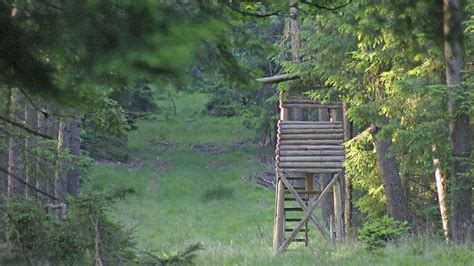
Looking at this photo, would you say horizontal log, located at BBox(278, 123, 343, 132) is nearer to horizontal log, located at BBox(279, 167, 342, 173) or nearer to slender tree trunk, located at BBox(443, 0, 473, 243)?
horizontal log, located at BBox(279, 167, 342, 173)

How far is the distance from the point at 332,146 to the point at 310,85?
4.22 m

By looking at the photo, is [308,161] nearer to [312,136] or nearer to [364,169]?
[312,136]

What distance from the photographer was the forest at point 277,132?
563 centimetres

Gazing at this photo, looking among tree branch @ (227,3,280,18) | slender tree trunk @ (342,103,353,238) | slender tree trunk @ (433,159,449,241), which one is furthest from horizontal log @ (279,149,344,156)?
tree branch @ (227,3,280,18)

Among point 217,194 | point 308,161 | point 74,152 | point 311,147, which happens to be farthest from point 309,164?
point 217,194

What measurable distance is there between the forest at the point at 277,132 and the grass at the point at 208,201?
0.35ft

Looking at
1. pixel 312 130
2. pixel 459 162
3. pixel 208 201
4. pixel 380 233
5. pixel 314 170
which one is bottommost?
pixel 380 233

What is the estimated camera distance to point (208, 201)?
40.3m

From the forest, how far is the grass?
0.11 m

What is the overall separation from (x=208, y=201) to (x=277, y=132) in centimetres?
1713

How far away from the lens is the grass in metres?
12.8

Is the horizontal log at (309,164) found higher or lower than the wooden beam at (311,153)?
lower

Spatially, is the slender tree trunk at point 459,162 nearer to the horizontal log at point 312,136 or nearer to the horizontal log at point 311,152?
the horizontal log at point 311,152

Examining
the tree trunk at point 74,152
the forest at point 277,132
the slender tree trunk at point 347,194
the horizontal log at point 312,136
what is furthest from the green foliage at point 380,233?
the slender tree trunk at point 347,194
